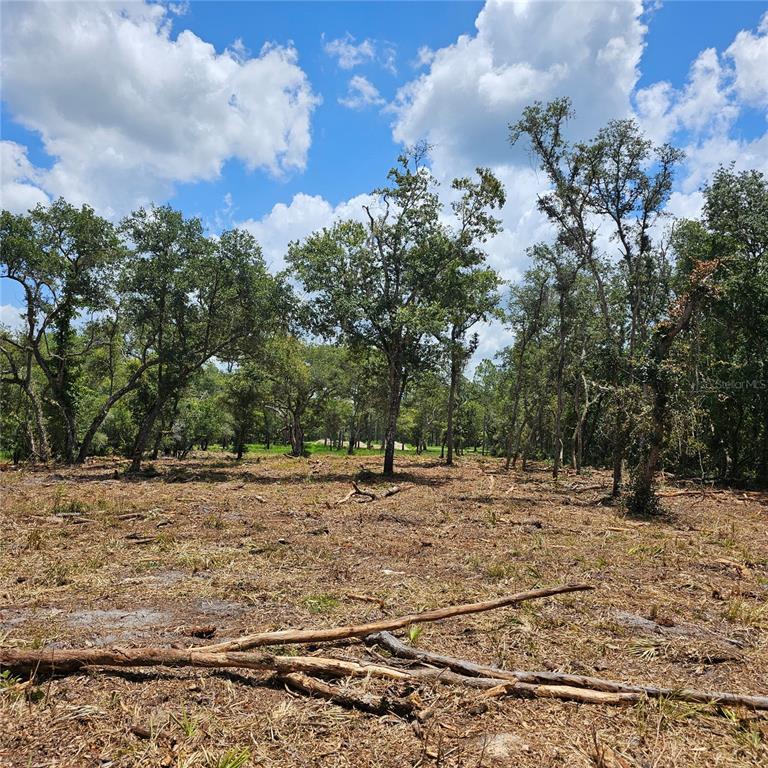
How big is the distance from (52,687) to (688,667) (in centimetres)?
540

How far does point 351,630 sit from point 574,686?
2.00 meters

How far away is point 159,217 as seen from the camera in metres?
20.8

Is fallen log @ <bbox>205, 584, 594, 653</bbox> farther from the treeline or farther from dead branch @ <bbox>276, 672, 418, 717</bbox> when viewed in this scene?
the treeline

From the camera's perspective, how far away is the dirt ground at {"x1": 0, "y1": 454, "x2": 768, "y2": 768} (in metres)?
3.41

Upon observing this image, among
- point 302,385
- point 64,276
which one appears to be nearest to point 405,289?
point 64,276

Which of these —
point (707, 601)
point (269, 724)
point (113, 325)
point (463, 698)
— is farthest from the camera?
point (113, 325)

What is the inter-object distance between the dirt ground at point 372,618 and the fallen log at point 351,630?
0.38ft

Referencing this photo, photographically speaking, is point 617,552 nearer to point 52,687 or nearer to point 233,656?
point 233,656

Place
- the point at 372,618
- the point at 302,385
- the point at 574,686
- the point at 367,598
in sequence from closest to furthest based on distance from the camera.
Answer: the point at 574,686 < the point at 372,618 < the point at 367,598 < the point at 302,385

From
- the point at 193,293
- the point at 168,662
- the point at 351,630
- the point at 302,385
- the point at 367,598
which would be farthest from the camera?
the point at 302,385

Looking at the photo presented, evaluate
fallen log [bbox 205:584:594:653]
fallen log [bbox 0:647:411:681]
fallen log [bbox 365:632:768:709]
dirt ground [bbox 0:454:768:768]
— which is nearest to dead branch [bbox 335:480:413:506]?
dirt ground [bbox 0:454:768:768]

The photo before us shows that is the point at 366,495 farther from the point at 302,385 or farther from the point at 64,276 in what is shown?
the point at 302,385

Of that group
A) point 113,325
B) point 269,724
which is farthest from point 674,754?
point 113,325

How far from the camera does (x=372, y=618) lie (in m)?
5.55
